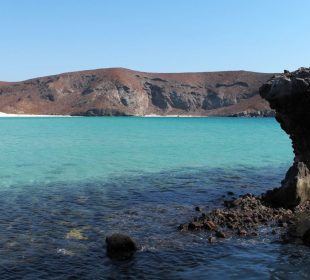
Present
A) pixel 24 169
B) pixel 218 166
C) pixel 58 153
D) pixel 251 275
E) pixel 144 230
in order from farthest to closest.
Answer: pixel 58 153
pixel 218 166
pixel 24 169
pixel 144 230
pixel 251 275

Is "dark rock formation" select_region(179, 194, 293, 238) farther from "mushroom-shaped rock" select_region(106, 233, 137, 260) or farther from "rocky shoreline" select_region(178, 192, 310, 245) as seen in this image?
"mushroom-shaped rock" select_region(106, 233, 137, 260)

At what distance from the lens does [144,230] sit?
20.0 m

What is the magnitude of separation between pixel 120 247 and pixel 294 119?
12879 millimetres

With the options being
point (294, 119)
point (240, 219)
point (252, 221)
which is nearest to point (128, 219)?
point (240, 219)

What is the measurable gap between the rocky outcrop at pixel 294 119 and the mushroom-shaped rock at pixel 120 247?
11.2m

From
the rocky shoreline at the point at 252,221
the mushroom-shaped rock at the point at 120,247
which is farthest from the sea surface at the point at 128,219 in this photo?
the rocky shoreline at the point at 252,221

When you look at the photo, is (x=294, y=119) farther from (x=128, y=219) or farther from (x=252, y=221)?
(x=128, y=219)

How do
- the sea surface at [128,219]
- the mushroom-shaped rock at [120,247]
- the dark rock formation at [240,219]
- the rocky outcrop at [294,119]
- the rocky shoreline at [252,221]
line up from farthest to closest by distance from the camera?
1. the rocky outcrop at [294,119]
2. the dark rock formation at [240,219]
3. the rocky shoreline at [252,221]
4. the mushroom-shaped rock at [120,247]
5. the sea surface at [128,219]

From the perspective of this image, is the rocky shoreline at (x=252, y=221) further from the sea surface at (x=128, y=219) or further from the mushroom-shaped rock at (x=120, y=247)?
the mushroom-shaped rock at (x=120, y=247)

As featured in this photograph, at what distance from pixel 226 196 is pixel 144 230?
975cm

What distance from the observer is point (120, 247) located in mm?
16469

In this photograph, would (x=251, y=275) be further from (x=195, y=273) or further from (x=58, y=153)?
(x=58, y=153)

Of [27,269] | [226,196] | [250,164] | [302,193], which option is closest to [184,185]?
[226,196]

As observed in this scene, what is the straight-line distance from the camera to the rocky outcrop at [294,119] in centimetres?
2227
